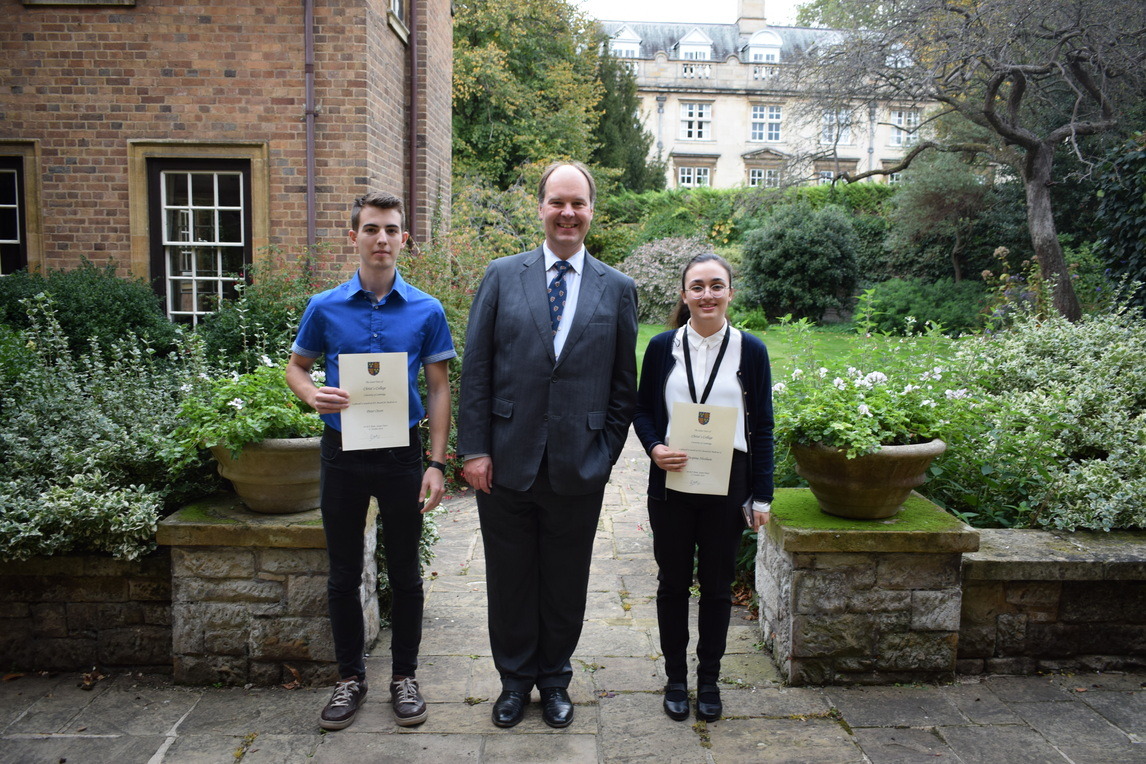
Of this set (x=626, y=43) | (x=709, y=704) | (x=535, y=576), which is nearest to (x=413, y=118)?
(x=535, y=576)

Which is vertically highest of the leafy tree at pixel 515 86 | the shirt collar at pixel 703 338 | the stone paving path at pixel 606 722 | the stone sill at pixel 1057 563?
the leafy tree at pixel 515 86

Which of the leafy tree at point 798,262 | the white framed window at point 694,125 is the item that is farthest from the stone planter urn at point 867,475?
the white framed window at point 694,125

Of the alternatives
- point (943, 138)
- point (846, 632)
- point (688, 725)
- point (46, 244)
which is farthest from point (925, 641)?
point (943, 138)

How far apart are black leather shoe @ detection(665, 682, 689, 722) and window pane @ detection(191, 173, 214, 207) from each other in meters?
7.30

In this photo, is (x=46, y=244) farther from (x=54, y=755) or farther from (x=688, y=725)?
(x=688, y=725)

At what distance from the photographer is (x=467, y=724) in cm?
327

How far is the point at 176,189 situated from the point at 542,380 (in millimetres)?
7090

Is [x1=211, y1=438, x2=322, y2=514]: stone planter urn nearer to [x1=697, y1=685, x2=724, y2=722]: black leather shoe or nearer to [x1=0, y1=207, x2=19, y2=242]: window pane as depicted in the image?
[x1=697, y1=685, x2=724, y2=722]: black leather shoe

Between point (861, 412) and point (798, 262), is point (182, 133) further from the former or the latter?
point (798, 262)

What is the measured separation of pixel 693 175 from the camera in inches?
1797

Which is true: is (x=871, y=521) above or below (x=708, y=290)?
below

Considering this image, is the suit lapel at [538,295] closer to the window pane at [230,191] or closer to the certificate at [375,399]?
the certificate at [375,399]

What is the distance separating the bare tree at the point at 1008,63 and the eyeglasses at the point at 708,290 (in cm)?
1023

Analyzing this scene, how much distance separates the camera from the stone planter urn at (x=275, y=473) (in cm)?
346
